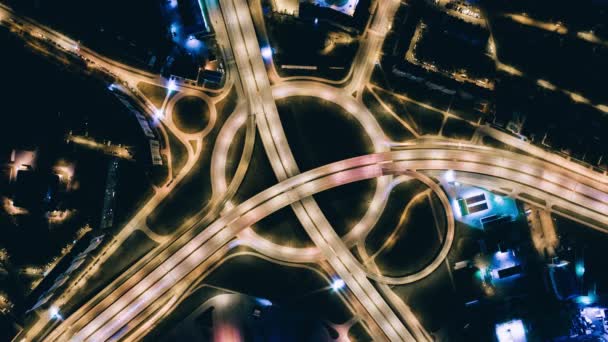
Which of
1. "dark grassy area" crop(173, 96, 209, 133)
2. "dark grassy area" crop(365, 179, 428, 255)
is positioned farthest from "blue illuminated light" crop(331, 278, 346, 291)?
"dark grassy area" crop(173, 96, 209, 133)

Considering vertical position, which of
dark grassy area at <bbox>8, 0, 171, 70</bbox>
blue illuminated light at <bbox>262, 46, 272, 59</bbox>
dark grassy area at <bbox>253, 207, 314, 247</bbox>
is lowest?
dark grassy area at <bbox>253, 207, 314, 247</bbox>

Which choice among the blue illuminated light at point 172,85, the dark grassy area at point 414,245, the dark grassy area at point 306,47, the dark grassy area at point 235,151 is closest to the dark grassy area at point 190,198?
the dark grassy area at point 235,151

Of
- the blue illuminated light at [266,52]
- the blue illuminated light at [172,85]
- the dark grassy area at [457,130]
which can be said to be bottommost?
the dark grassy area at [457,130]

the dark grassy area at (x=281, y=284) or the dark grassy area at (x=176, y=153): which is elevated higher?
the dark grassy area at (x=176, y=153)

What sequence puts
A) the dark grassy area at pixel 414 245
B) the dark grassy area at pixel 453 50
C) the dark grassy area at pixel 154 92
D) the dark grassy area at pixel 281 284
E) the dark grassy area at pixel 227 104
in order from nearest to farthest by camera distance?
the dark grassy area at pixel 281 284 → the dark grassy area at pixel 453 50 → the dark grassy area at pixel 154 92 → the dark grassy area at pixel 414 245 → the dark grassy area at pixel 227 104

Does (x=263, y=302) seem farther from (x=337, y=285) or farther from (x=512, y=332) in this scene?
(x=512, y=332)

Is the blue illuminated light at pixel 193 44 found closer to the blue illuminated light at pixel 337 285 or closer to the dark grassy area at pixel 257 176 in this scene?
the dark grassy area at pixel 257 176

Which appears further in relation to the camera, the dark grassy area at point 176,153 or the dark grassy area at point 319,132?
the dark grassy area at point 319,132

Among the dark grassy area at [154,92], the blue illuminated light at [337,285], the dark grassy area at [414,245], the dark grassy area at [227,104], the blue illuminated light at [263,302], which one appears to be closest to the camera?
the blue illuminated light at [263,302]

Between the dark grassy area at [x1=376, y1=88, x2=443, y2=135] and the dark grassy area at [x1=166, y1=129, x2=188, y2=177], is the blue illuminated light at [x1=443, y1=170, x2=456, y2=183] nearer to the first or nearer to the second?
the dark grassy area at [x1=376, y1=88, x2=443, y2=135]
